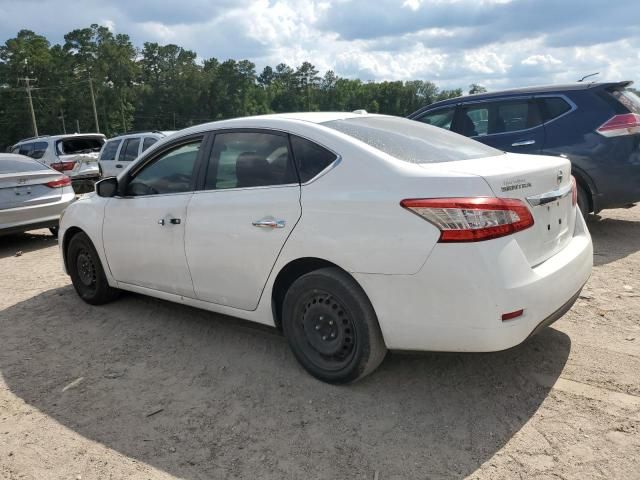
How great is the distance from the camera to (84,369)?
3840 mm

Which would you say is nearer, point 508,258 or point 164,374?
point 508,258

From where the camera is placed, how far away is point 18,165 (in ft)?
27.5

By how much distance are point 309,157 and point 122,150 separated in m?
11.3

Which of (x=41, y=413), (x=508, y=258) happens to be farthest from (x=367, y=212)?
(x=41, y=413)

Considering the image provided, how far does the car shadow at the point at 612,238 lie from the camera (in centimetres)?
575

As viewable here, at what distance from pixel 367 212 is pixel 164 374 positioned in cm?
185

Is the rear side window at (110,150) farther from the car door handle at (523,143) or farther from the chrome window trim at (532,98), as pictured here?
the car door handle at (523,143)

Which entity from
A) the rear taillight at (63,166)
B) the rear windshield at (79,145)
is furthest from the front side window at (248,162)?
the rear windshield at (79,145)

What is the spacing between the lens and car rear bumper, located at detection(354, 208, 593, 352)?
269 centimetres

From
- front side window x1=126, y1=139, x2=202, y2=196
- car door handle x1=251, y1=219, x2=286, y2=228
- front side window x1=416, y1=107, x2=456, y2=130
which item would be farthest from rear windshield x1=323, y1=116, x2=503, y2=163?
front side window x1=416, y1=107, x2=456, y2=130

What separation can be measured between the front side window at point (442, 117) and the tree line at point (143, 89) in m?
73.4

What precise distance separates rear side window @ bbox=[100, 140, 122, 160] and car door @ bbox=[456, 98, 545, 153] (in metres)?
9.37

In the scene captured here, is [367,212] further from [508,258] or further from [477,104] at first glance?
[477,104]

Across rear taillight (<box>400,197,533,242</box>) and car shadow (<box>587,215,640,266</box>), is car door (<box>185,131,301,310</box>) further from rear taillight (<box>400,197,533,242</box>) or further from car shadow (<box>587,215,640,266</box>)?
car shadow (<box>587,215,640,266</box>)
